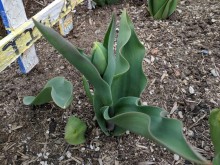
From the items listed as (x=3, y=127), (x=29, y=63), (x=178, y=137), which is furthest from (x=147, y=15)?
(x=178, y=137)

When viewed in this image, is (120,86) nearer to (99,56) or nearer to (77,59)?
(99,56)

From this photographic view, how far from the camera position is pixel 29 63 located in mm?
1567

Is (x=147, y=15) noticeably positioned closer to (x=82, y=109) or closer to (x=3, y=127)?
(x=82, y=109)

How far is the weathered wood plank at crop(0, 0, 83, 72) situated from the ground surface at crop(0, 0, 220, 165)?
196 millimetres

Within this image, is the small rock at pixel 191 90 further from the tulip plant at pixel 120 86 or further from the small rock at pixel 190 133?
the tulip plant at pixel 120 86

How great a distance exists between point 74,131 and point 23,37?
1.70ft

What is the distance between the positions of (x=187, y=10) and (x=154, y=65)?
624 millimetres

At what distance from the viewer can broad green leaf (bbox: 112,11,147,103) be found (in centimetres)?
108

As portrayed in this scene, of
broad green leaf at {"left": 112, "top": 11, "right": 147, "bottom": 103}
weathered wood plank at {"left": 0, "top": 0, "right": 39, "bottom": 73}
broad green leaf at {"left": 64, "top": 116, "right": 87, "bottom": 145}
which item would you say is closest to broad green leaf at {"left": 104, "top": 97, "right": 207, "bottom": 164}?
broad green leaf at {"left": 112, "top": 11, "right": 147, "bottom": 103}

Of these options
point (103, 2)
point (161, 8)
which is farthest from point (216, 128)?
point (103, 2)

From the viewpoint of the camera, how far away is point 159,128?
0.93 metres

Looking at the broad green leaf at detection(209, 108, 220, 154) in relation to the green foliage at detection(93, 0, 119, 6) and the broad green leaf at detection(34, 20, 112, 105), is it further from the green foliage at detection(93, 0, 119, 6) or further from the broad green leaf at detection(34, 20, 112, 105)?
the green foliage at detection(93, 0, 119, 6)

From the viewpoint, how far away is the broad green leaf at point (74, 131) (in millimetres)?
1189

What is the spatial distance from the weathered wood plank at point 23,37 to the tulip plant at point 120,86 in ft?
0.76
